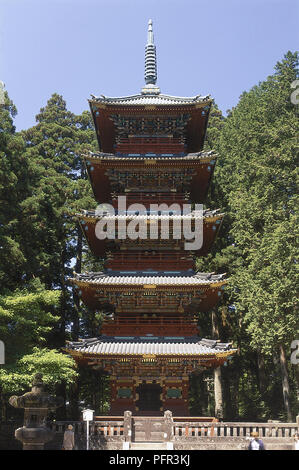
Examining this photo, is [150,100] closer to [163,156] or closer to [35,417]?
[163,156]

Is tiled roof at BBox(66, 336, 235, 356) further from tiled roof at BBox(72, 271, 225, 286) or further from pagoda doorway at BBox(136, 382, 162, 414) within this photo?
tiled roof at BBox(72, 271, 225, 286)

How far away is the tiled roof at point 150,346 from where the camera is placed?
59.6ft

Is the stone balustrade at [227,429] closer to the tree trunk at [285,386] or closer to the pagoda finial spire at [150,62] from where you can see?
the tree trunk at [285,386]

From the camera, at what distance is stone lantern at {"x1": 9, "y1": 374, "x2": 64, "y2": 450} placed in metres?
12.4

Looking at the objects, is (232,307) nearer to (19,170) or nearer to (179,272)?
(179,272)

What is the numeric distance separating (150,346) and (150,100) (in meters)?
13.2

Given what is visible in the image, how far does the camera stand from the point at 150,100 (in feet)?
78.4

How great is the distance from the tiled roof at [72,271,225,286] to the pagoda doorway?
475 cm

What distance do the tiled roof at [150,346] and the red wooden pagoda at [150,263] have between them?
0.04 meters

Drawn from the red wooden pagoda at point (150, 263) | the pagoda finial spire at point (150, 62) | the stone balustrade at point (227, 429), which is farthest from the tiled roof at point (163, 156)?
the stone balustrade at point (227, 429)

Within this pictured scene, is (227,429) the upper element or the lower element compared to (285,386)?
lower

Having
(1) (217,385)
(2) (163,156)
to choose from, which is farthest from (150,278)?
(1) (217,385)

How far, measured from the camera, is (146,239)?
70.1ft

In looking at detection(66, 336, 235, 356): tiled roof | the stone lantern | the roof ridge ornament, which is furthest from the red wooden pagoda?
the stone lantern
